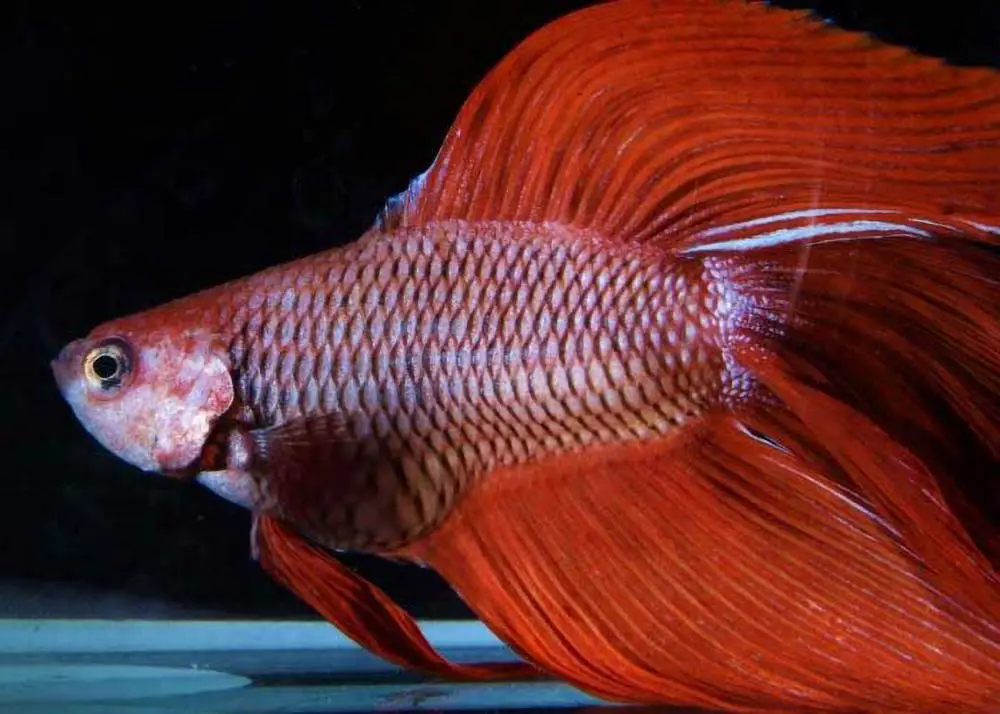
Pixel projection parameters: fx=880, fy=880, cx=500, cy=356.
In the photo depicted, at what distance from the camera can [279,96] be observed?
1.10 m

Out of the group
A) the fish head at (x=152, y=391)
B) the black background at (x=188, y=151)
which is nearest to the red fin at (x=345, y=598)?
the fish head at (x=152, y=391)

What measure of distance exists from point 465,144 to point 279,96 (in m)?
0.32

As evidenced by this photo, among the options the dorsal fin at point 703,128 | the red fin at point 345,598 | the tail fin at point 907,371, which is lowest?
the red fin at point 345,598

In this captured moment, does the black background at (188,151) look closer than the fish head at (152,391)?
No

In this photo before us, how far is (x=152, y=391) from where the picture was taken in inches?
34.9

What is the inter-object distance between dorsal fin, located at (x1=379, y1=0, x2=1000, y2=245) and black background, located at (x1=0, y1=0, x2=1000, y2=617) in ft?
0.55

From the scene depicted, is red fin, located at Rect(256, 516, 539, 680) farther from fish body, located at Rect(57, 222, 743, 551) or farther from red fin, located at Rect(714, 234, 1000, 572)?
red fin, located at Rect(714, 234, 1000, 572)

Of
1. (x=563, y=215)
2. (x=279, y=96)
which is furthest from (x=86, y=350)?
(x=563, y=215)

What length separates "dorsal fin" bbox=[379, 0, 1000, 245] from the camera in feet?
2.75

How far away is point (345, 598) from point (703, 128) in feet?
1.98

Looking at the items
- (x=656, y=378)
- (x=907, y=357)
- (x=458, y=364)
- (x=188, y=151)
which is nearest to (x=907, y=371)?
(x=907, y=357)

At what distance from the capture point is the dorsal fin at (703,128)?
838 millimetres

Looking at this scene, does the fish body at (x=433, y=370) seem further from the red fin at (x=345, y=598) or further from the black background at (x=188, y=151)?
the black background at (x=188, y=151)

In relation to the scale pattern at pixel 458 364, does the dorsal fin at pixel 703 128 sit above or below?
above
